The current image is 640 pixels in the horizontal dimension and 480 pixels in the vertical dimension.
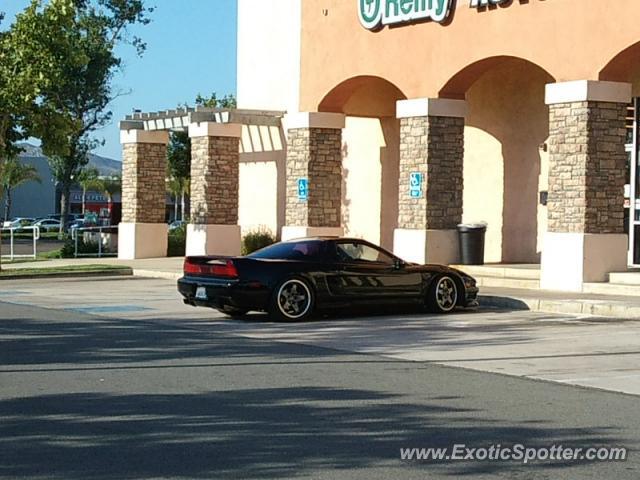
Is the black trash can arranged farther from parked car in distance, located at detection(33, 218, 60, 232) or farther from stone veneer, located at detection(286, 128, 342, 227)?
parked car in distance, located at detection(33, 218, 60, 232)

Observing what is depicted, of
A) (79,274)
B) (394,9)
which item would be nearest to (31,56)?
(79,274)

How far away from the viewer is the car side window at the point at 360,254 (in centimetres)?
1891

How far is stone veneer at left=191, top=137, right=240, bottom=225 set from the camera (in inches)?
1267

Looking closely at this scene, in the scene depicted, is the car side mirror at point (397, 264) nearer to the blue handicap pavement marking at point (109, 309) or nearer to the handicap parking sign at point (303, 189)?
the blue handicap pavement marking at point (109, 309)

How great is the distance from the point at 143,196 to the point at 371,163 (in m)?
7.72

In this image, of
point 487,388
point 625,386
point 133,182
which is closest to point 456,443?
point 487,388

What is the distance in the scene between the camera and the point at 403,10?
26547 mm

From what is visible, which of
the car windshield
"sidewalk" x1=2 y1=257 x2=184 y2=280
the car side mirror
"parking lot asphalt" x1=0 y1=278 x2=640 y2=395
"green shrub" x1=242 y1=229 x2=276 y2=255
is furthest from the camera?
"green shrub" x1=242 y1=229 x2=276 y2=255

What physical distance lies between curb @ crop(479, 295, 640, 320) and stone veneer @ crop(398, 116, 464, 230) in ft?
16.5

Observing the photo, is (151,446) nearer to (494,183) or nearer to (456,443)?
(456,443)

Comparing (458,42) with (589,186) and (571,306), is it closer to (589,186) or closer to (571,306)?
(589,186)

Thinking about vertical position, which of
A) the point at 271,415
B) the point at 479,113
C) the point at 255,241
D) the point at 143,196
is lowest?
the point at 271,415

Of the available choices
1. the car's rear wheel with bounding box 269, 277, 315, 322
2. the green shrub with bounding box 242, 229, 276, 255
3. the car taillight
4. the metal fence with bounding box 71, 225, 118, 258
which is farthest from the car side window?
the metal fence with bounding box 71, 225, 118, 258

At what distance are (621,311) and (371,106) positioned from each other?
1347cm
